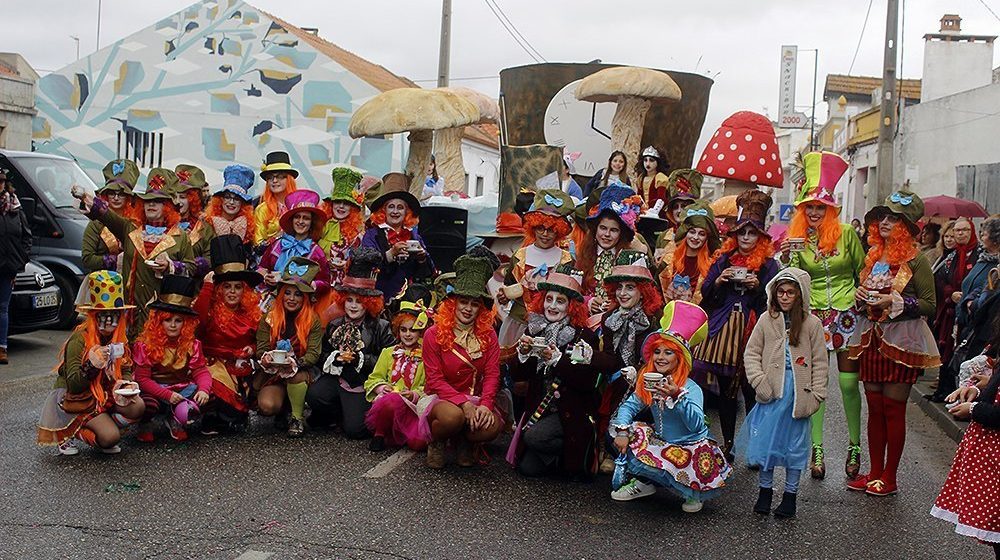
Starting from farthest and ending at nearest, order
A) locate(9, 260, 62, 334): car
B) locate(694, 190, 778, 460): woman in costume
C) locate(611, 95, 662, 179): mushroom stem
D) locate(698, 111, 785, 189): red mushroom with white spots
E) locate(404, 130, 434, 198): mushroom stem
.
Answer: locate(404, 130, 434, 198): mushroom stem
locate(611, 95, 662, 179): mushroom stem
locate(9, 260, 62, 334): car
locate(698, 111, 785, 189): red mushroom with white spots
locate(694, 190, 778, 460): woman in costume

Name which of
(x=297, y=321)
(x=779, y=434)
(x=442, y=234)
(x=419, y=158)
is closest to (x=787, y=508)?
(x=779, y=434)

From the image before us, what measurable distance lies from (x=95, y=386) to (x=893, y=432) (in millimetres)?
5071

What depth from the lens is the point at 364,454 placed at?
717cm

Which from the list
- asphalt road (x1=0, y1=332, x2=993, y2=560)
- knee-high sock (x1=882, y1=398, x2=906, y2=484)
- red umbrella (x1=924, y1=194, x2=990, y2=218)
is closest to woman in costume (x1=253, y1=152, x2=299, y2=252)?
asphalt road (x1=0, y1=332, x2=993, y2=560)

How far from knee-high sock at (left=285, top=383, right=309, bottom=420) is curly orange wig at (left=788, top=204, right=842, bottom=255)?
11.9 feet

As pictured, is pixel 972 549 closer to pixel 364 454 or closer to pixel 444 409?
pixel 444 409

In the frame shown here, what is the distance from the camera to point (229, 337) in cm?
779

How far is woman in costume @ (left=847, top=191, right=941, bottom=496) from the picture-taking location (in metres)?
6.67

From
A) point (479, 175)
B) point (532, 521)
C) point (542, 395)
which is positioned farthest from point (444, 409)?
point (479, 175)

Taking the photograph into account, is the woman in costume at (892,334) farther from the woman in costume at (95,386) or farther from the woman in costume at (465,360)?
the woman in costume at (95,386)

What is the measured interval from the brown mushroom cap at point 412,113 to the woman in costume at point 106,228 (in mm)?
3357

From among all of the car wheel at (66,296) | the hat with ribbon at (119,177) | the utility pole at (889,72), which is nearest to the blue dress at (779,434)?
the hat with ribbon at (119,177)

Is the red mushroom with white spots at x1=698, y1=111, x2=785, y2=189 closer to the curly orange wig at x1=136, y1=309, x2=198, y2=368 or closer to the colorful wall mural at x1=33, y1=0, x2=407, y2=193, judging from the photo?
the curly orange wig at x1=136, y1=309, x2=198, y2=368

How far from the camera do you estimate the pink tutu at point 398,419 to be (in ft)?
23.4
